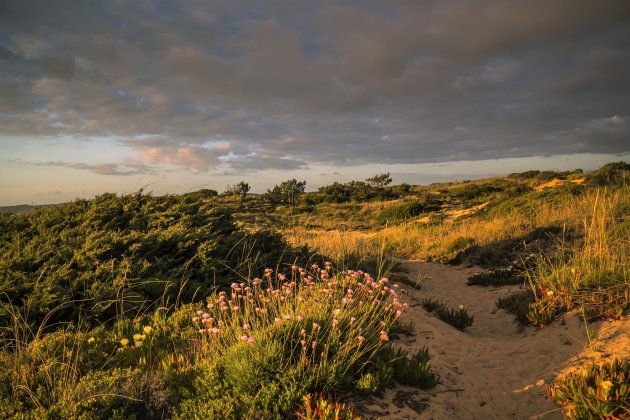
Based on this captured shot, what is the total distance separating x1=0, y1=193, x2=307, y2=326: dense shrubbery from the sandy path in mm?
3222

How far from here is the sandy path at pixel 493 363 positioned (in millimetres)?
3920

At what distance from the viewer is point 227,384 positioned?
3.60m

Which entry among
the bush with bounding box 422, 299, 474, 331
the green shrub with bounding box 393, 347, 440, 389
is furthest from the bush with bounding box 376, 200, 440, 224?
the green shrub with bounding box 393, 347, 440, 389

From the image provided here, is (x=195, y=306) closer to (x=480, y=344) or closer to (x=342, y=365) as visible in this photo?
(x=342, y=365)

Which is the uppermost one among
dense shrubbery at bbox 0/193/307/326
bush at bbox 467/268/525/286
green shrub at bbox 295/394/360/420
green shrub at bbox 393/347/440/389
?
dense shrubbery at bbox 0/193/307/326

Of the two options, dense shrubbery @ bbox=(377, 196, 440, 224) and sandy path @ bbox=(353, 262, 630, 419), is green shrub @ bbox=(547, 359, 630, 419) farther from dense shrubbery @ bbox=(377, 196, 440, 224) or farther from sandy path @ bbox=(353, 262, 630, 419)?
dense shrubbery @ bbox=(377, 196, 440, 224)

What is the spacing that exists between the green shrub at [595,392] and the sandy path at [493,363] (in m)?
0.21

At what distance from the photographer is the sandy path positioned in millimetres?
3920

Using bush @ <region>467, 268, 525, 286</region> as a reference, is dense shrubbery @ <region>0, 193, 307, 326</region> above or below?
above

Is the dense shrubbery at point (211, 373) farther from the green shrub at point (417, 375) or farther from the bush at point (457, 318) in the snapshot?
the bush at point (457, 318)

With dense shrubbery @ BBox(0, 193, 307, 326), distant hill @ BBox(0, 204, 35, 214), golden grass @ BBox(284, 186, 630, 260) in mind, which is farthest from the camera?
golden grass @ BBox(284, 186, 630, 260)

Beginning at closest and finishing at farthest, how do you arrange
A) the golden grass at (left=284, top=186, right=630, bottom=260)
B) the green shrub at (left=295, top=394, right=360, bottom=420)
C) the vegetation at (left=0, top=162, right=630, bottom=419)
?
the green shrub at (left=295, top=394, right=360, bottom=420) → the vegetation at (left=0, top=162, right=630, bottom=419) → the golden grass at (left=284, top=186, right=630, bottom=260)

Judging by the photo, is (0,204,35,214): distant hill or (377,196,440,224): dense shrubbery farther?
(377,196,440,224): dense shrubbery

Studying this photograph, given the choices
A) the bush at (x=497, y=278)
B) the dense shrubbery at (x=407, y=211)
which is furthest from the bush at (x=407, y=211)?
the bush at (x=497, y=278)
